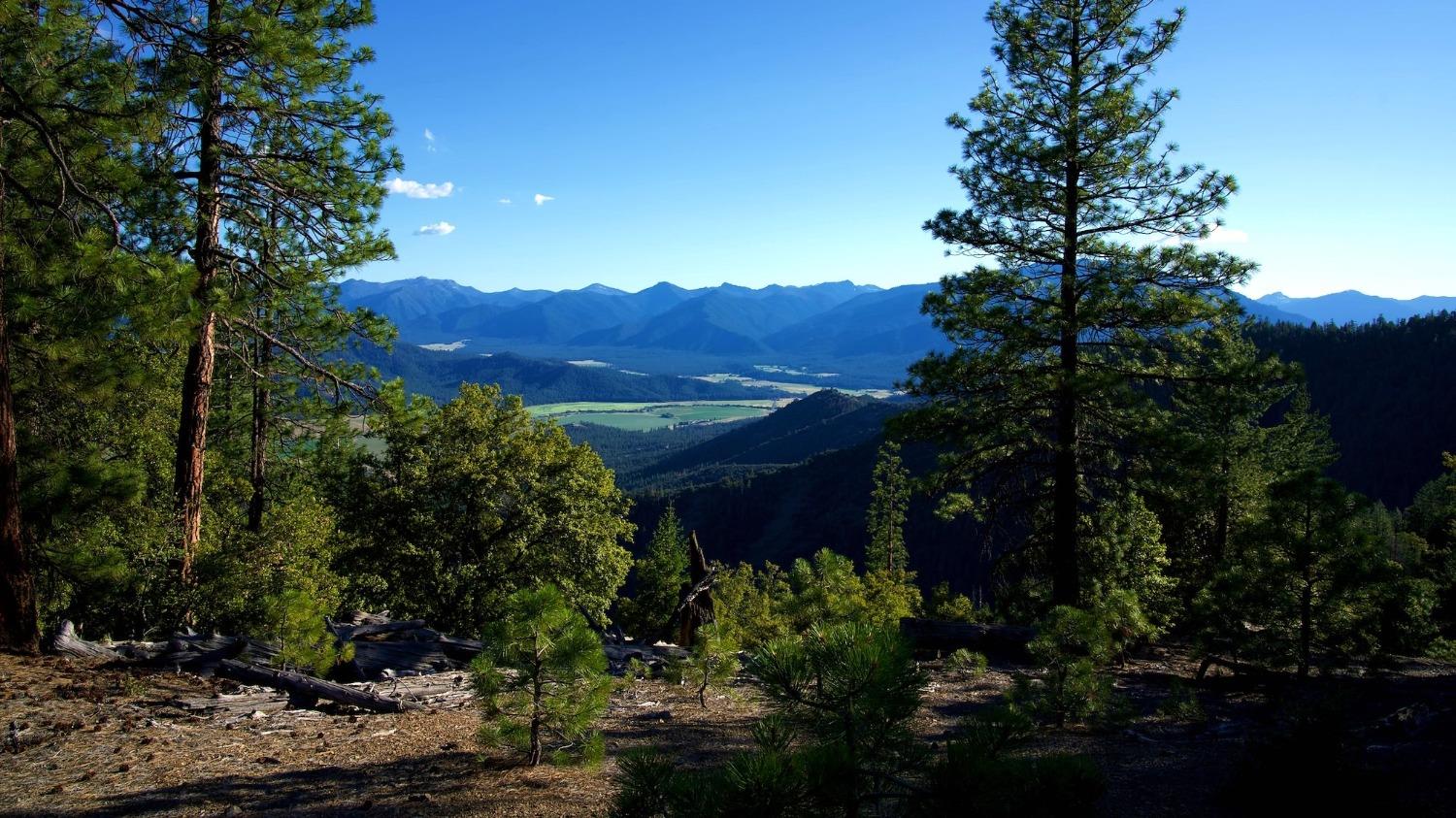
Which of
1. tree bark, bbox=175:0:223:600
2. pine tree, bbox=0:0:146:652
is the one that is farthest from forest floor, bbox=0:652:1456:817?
tree bark, bbox=175:0:223:600

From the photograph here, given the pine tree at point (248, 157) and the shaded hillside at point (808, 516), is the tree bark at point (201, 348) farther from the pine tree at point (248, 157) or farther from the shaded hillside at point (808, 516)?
the shaded hillside at point (808, 516)

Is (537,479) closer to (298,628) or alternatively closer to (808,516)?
(298,628)

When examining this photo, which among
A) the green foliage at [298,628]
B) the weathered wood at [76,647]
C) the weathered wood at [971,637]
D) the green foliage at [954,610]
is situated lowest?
the green foliage at [954,610]

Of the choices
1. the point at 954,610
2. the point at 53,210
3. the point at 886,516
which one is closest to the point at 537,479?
the point at 53,210

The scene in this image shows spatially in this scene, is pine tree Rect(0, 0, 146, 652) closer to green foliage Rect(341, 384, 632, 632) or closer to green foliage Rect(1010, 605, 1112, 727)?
green foliage Rect(341, 384, 632, 632)

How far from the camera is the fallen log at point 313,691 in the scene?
800cm

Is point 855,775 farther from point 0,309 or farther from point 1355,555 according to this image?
point 0,309

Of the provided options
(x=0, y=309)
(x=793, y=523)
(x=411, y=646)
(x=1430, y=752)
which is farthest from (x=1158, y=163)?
(x=793, y=523)

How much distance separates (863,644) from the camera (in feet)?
12.3

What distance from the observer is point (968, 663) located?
12.0 m

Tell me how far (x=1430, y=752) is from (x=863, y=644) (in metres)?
5.64

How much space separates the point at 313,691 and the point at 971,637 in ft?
35.4

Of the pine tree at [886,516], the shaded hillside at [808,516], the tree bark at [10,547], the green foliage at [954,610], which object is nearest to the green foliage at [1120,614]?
the green foliage at [954,610]

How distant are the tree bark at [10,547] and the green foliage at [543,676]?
266 inches
